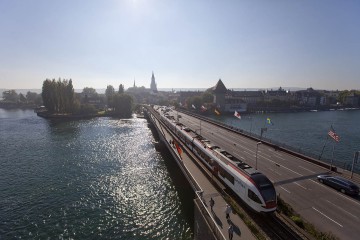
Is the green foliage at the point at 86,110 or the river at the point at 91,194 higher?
the green foliage at the point at 86,110

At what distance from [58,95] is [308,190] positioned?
143632mm

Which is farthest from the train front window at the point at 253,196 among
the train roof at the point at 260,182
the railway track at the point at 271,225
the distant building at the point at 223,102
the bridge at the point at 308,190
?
the distant building at the point at 223,102

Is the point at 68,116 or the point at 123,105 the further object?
the point at 123,105

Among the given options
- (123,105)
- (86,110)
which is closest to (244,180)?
(123,105)

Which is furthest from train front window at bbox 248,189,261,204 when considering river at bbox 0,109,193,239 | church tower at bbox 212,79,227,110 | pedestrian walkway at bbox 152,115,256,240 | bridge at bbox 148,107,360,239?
church tower at bbox 212,79,227,110

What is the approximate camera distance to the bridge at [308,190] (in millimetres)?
22500

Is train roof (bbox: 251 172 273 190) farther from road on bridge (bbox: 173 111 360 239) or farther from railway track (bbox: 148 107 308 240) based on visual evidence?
road on bridge (bbox: 173 111 360 239)

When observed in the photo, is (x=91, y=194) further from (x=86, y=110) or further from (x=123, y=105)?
(x=86, y=110)

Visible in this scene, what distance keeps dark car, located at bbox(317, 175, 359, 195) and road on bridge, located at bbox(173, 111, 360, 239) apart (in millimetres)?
568

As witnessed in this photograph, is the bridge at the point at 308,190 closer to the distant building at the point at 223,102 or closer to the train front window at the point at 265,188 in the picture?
the train front window at the point at 265,188

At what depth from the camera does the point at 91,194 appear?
4025cm

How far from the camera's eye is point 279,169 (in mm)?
36500

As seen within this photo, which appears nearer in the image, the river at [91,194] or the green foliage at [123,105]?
the river at [91,194]

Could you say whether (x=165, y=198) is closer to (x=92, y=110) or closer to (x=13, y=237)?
(x=13, y=237)
